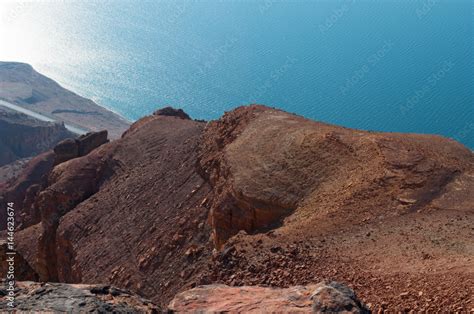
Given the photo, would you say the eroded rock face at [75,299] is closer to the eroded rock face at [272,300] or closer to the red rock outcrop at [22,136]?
the eroded rock face at [272,300]

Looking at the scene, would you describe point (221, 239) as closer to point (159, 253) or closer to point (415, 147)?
point (159, 253)

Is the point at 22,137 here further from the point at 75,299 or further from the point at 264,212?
the point at 75,299

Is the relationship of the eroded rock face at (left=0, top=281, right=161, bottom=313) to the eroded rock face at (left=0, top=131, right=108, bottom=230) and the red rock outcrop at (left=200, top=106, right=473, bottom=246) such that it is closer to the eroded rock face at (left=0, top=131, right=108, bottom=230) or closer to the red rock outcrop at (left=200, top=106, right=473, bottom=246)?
the red rock outcrop at (left=200, top=106, right=473, bottom=246)

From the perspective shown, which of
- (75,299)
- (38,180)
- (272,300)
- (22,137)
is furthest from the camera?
(22,137)

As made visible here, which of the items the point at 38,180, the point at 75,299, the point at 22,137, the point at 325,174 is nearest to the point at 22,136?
the point at 22,137

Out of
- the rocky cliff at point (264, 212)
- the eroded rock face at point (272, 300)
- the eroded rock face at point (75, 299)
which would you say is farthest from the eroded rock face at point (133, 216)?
the eroded rock face at point (75, 299)

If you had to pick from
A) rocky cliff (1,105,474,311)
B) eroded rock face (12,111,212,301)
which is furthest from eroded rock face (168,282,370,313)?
eroded rock face (12,111,212,301)

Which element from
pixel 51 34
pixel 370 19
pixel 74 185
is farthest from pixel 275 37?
pixel 74 185
